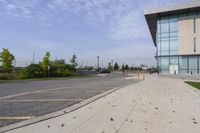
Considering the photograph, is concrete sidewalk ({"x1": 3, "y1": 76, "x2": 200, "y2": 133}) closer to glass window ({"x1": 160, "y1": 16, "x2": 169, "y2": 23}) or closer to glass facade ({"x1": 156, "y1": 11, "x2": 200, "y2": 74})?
glass facade ({"x1": 156, "y1": 11, "x2": 200, "y2": 74})

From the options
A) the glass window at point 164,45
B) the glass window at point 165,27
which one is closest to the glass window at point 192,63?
the glass window at point 164,45

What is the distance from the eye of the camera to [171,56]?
1706 inches

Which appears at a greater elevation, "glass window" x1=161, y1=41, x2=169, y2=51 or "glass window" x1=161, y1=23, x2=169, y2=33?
"glass window" x1=161, y1=23, x2=169, y2=33

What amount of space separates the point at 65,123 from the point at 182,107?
4837 millimetres

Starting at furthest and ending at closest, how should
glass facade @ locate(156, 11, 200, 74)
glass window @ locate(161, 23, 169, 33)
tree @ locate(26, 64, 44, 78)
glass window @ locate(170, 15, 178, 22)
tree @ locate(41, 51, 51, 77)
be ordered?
glass window @ locate(161, 23, 169, 33) < glass window @ locate(170, 15, 178, 22) < tree @ locate(41, 51, 51, 77) < glass facade @ locate(156, 11, 200, 74) < tree @ locate(26, 64, 44, 78)

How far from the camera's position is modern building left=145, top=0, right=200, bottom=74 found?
40.8m

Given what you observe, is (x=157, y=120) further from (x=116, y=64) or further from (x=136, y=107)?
(x=116, y=64)

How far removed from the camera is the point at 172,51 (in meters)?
43.2

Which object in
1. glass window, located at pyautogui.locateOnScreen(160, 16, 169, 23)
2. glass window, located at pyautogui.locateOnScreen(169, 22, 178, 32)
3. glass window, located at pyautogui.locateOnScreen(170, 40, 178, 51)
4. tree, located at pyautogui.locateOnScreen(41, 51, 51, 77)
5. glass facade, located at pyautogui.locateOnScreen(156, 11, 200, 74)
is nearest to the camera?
glass facade, located at pyautogui.locateOnScreen(156, 11, 200, 74)

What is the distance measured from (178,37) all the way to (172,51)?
9.67ft

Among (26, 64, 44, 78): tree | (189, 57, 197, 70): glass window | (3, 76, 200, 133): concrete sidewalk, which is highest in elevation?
(189, 57, 197, 70): glass window

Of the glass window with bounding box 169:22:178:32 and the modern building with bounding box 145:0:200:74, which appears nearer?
the modern building with bounding box 145:0:200:74

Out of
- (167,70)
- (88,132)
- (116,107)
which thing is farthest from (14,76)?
(88,132)

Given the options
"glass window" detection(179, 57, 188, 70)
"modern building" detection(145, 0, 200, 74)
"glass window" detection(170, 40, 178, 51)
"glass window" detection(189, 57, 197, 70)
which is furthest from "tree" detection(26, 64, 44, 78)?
"glass window" detection(189, 57, 197, 70)
